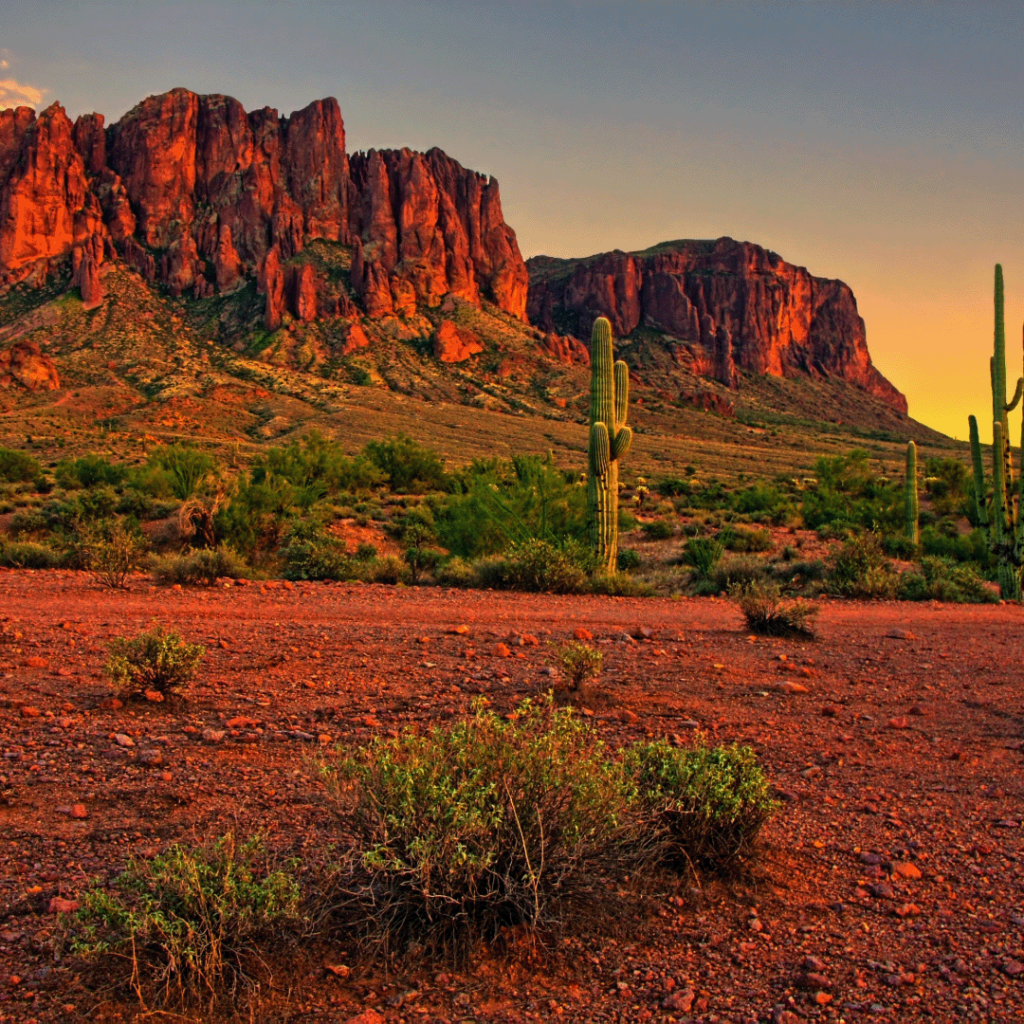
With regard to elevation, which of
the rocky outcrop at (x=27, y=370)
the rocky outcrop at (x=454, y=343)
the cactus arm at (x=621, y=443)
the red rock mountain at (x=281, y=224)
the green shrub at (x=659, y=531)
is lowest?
the green shrub at (x=659, y=531)

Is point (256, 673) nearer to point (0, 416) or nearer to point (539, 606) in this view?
point (539, 606)

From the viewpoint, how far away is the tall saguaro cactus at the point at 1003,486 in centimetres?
1513

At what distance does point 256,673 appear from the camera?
6633 millimetres

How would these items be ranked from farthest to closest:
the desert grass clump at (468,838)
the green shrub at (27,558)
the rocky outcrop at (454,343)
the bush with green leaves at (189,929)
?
the rocky outcrop at (454,343)
the green shrub at (27,558)
the desert grass clump at (468,838)
the bush with green leaves at (189,929)

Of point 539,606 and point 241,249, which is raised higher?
point 241,249

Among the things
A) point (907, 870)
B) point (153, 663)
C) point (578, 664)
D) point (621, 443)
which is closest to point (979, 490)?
point (621, 443)

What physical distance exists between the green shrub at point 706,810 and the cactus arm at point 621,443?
11.2m

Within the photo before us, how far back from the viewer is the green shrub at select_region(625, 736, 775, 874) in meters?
3.53

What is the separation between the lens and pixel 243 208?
4409 inches

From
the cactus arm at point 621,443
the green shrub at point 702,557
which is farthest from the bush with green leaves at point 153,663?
the green shrub at point 702,557

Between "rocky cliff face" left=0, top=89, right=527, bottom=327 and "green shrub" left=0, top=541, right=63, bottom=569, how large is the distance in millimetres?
83317

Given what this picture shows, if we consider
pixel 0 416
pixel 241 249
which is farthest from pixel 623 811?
pixel 241 249

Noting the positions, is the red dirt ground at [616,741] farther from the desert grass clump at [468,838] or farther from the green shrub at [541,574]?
the green shrub at [541,574]

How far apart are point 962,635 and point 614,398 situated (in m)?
8.02
